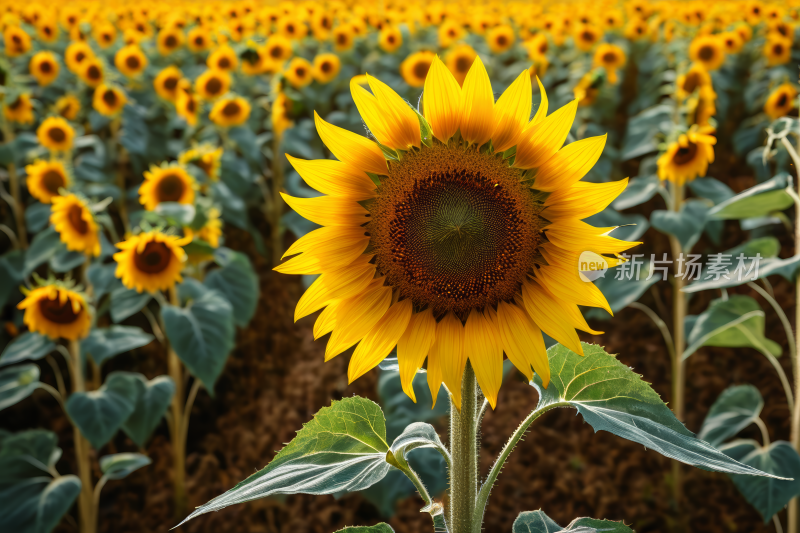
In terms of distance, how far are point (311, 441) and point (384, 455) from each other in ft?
0.39

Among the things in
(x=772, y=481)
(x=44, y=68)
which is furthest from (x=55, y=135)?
(x=772, y=481)

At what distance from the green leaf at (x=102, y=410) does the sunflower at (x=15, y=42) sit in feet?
12.2

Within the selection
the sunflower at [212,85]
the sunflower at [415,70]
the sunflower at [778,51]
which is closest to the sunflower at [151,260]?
the sunflower at [212,85]

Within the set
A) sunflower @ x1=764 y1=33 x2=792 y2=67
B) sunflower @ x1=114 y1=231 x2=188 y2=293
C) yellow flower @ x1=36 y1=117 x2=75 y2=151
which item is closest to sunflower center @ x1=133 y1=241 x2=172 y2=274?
sunflower @ x1=114 y1=231 x2=188 y2=293

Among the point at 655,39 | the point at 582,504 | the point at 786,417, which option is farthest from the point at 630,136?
the point at 655,39

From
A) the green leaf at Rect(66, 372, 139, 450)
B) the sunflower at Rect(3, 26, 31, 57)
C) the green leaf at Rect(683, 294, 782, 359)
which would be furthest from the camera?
the sunflower at Rect(3, 26, 31, 57)

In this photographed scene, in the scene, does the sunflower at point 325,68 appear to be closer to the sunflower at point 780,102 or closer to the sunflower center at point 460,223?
the sunflower at point 780,102

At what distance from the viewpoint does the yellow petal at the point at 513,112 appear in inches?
33.7

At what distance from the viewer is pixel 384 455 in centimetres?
98

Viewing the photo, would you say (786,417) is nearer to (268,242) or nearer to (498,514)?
(498,514)

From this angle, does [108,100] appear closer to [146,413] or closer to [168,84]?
[168,84]

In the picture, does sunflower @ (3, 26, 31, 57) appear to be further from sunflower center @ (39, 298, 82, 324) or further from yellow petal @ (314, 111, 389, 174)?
yellow petal @ (314, 111, 389, 174)

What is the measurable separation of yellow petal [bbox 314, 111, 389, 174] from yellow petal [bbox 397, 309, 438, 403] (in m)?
0.24

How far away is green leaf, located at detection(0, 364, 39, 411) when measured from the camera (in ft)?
8.04
